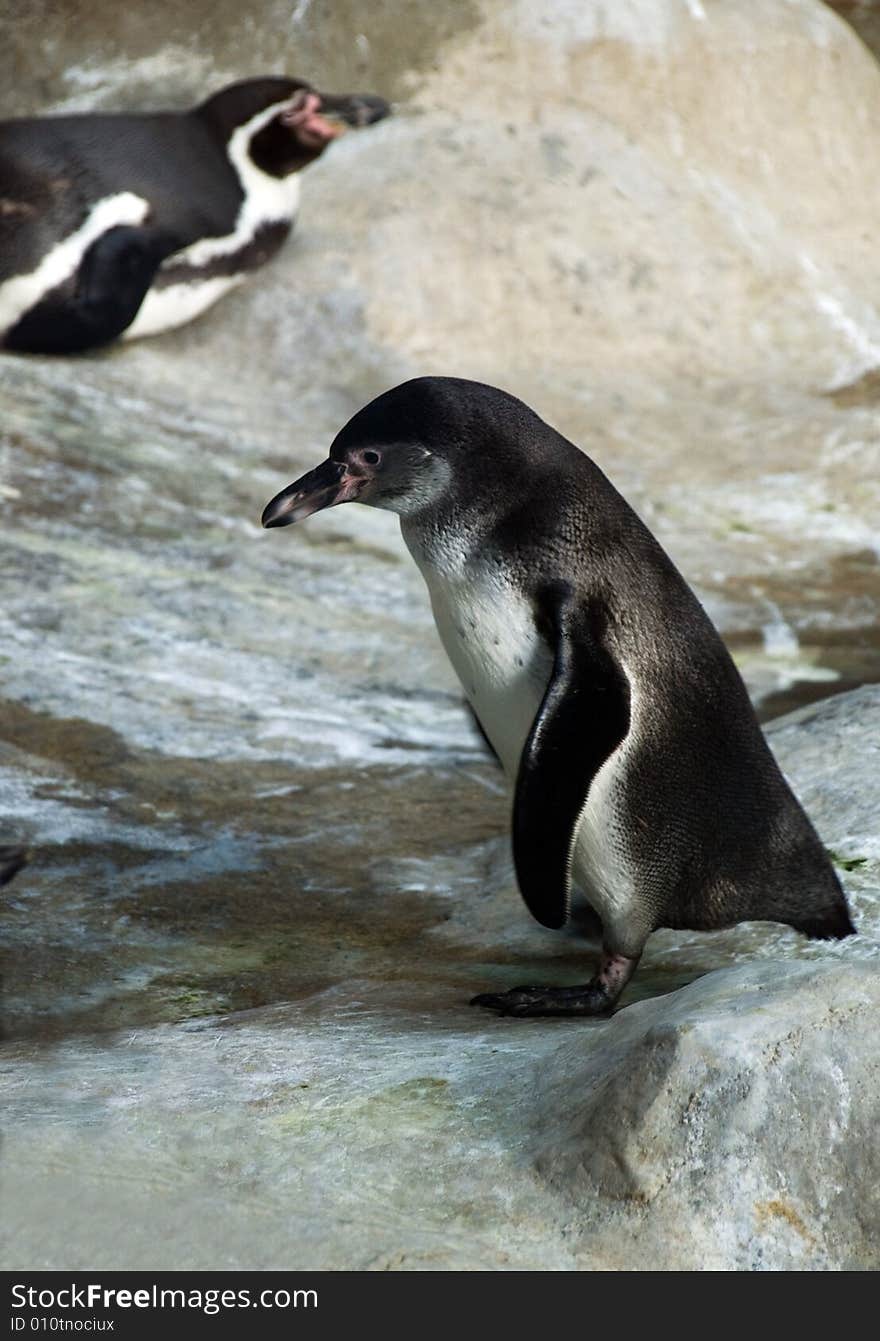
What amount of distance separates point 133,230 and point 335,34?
2.03 meters

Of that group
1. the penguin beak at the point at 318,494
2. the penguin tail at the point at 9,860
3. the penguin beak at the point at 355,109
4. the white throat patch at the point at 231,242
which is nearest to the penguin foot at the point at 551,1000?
the penguin tail at the point at 9,860

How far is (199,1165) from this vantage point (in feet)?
6.98

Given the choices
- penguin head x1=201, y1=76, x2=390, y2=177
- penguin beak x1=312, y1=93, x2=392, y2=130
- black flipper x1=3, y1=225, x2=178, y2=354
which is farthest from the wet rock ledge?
penguin beak x1=312, y1=93, x2=392, y2=130

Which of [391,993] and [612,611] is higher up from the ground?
[612,611]

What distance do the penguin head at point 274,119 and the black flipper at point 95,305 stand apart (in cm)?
84

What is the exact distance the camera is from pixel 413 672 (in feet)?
15.9

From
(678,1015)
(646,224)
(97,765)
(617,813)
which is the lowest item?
(646,224)

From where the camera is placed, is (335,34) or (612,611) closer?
(612,611)

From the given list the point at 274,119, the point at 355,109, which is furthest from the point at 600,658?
the point at 355,109

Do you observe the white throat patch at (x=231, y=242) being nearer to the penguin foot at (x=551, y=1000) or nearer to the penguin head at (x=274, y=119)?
the penguin head at (x=274, y=119)

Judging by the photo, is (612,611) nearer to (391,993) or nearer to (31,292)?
(391,993)

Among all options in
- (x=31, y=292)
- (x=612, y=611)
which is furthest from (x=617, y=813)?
(x=31, y=292)

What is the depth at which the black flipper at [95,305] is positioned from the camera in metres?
6.46
